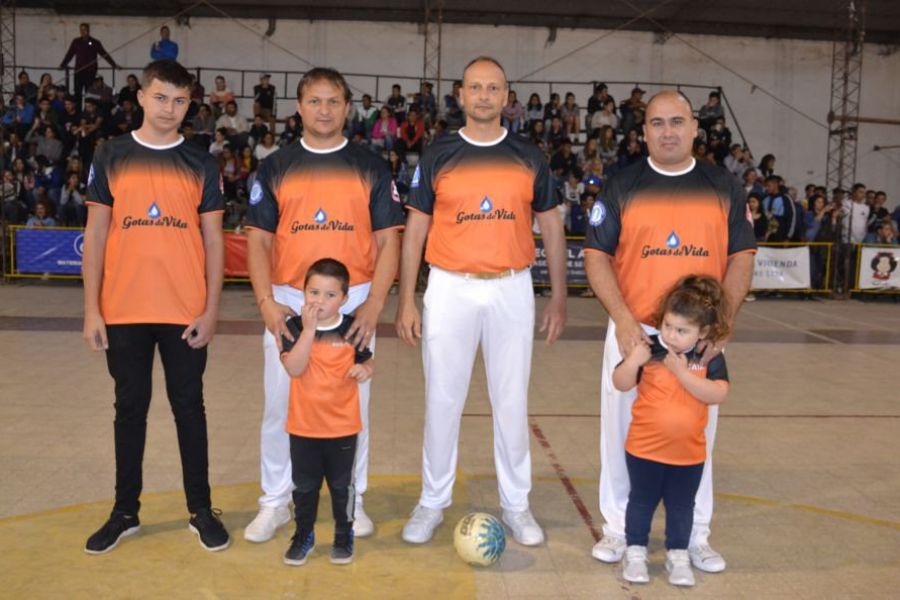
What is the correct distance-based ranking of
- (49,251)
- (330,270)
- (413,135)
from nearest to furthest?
(330,270), (49,251), (413,135)

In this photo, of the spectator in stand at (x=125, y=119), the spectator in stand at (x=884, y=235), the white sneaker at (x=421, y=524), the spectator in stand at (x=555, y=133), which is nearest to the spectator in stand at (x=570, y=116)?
the spectator in stand at (x=555, y=133)

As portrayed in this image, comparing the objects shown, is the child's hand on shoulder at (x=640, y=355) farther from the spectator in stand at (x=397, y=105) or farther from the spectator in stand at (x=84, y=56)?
the spectator in stand at (x=84, y=56)

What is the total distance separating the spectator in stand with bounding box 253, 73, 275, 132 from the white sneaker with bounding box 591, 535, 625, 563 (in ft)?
54.2

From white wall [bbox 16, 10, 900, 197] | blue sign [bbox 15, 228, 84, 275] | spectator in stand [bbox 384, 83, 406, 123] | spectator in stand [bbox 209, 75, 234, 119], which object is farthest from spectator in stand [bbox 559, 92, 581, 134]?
blue sign [bbox 15, 228, 84, 275]

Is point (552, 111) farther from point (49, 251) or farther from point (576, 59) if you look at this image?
point (49, 251)

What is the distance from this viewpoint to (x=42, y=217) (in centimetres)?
1638

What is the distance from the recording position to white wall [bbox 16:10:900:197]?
22516mm

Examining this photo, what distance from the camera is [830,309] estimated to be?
1495 centimetres

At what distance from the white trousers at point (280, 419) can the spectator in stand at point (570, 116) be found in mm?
16160

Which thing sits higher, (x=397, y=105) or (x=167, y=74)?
(x=397, y=105)

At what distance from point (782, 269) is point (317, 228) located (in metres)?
13.8

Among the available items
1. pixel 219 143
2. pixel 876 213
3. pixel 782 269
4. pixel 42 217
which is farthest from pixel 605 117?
pixel 42 217

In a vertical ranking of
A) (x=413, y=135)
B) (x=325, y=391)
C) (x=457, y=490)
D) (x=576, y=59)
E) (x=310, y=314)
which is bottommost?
(x=457, y=490)

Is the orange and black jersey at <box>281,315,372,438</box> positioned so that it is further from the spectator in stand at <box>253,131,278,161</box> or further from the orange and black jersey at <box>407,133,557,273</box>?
the spectator in stand at <box>253,131,278,161</box>
